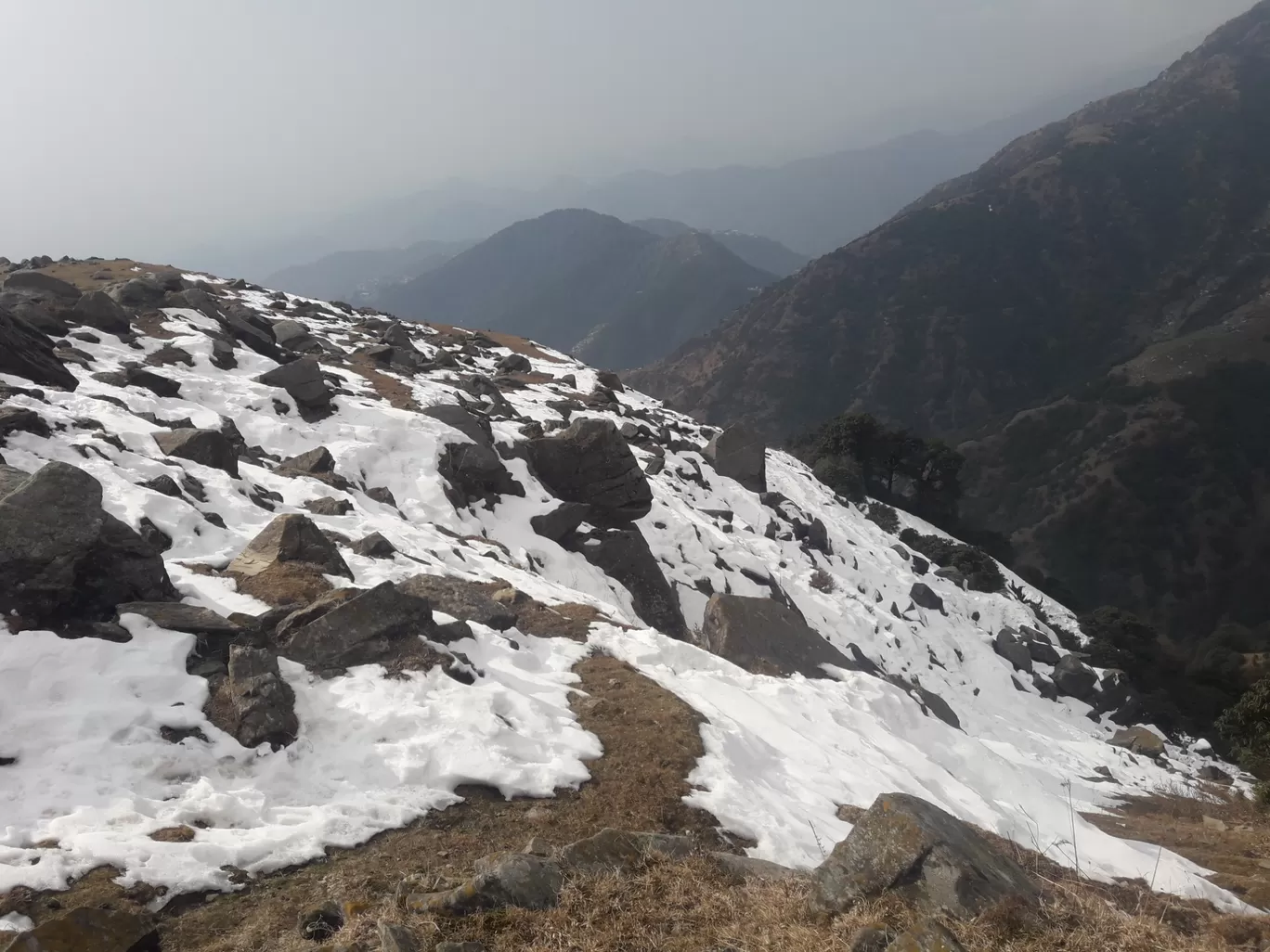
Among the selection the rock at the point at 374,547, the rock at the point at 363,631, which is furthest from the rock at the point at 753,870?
the rock at the point at 374,547

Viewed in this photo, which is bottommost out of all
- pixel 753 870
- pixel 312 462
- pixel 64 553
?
pixel 753 870

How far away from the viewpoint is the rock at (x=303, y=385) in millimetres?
23391

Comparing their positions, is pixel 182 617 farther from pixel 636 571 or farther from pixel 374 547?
pixel 636 571

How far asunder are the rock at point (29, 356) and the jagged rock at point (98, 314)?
5.45 metres

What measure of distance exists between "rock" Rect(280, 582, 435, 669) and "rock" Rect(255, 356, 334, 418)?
15.2 metres

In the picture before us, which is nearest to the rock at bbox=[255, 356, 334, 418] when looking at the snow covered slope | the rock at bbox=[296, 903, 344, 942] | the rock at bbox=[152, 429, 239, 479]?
the snow covered slope

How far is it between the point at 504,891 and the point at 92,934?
2862mm

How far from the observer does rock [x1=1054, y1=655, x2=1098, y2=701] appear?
28.8 meters

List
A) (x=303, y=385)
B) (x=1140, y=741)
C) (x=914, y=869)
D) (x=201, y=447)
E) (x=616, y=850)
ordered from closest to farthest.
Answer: (x=914, y=869) < (x=616, y=850) < (x=201, y=447) < (x=303, y=385) < (x=1140, y=741)

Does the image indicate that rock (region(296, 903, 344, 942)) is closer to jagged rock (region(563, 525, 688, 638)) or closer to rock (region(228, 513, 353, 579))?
rock (region(228, 513, 353, 579))

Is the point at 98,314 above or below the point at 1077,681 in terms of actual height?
above

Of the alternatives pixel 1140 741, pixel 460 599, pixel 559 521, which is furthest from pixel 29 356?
pixel 1140 741

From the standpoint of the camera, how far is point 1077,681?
2903 centimetres

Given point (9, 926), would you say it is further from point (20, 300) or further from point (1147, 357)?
point (1147, 357)
